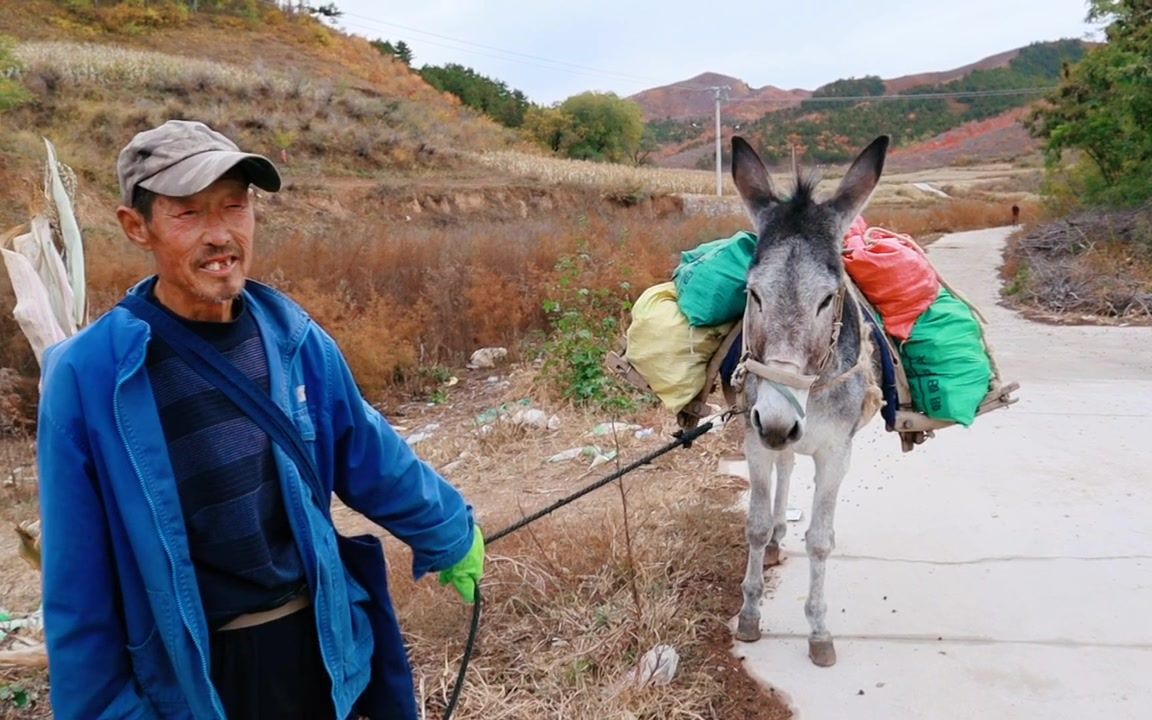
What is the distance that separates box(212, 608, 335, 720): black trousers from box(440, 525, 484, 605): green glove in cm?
40

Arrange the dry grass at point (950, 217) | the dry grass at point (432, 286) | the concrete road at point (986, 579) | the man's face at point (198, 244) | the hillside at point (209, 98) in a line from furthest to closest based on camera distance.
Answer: the dry grass at point (950, 217), the hillside at point (209, 98), the dry grass at point (432, 286), the concrete road at point (986, 579), the man's face at point (198, 244)

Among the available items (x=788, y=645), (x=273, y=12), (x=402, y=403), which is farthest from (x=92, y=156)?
(x=273, y=12)

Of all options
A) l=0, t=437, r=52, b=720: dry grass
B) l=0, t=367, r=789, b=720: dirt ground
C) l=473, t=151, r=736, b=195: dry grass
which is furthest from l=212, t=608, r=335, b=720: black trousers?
l=473, t=151, r=736, b=195: dry grass

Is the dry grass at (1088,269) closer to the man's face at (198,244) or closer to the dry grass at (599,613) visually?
the dry grass at (599,613)

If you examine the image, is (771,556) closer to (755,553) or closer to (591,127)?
(755,553)

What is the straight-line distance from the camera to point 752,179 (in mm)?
2924

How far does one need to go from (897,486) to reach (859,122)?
93932mm

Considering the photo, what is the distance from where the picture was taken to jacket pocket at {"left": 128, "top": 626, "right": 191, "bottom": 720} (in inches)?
57.1

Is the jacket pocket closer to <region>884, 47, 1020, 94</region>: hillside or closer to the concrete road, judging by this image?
the concrete road

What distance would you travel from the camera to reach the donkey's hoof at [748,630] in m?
3.36

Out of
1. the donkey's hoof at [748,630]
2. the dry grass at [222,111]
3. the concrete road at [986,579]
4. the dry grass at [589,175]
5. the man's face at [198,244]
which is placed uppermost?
the dry grass at [222,111]

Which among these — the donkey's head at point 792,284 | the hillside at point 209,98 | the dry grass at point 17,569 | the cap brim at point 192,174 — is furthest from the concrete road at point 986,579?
the hillside at point 209,98

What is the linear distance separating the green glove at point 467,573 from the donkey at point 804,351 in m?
1.05

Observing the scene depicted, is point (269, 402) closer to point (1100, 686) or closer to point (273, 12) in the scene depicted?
point (1100, 686)
